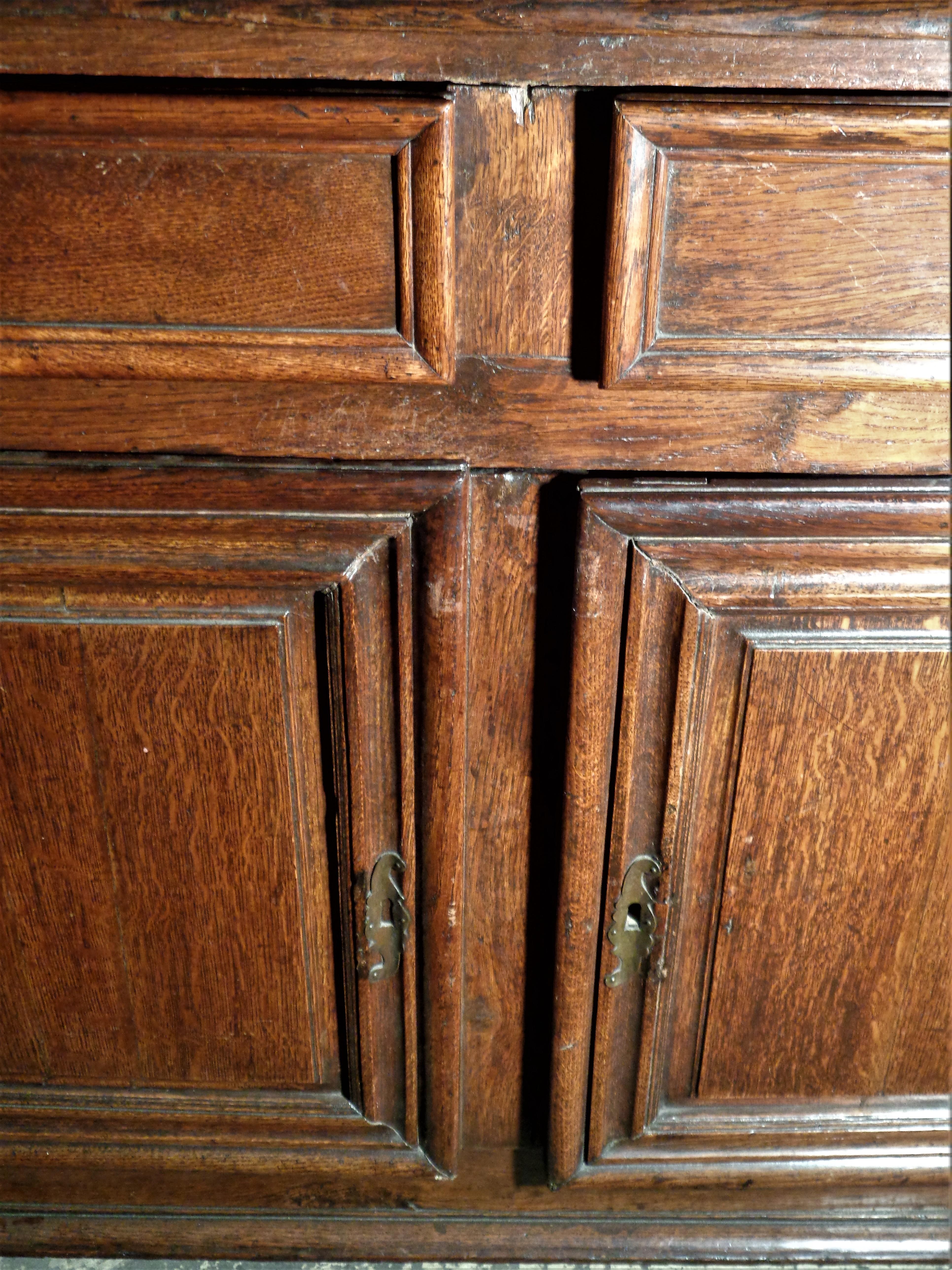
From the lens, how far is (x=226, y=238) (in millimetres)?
530

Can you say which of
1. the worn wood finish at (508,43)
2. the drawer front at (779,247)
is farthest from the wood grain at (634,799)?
the worn wood finish at (508,43)

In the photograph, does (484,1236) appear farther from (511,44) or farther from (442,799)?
(511,44)

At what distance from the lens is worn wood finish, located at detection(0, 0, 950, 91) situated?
49cm

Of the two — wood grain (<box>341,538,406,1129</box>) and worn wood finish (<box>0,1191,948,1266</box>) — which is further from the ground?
wood grain (<box>341,538,406,1129</box>)

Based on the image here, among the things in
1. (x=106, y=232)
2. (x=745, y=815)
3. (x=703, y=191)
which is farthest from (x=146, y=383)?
(x=745, y=815)

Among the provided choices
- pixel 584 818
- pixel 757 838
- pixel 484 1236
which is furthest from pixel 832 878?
pixel 484 1236

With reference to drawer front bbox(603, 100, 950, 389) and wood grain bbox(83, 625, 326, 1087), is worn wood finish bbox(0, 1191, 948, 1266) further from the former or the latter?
drawer front bbox(603, 100, 950, 389)

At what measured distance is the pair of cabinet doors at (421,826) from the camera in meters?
0.59

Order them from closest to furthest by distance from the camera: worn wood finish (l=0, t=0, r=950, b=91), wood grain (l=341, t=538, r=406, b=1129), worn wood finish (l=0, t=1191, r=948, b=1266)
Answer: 1. worn wood finish (l=0, t=0, r=950, b=91)
2. wood grain (l=341, t=538, r=406, b=1129)
3. worn wood finish (l=0, t=1191, r=948, b=1266)

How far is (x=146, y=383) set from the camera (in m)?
0.56

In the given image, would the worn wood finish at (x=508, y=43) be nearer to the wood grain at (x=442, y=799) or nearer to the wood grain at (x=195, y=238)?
the wood grain at (x=195, y=238)

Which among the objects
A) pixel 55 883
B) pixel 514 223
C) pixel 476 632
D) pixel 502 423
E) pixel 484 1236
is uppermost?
pixel 514 223

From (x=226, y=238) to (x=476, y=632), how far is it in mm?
263

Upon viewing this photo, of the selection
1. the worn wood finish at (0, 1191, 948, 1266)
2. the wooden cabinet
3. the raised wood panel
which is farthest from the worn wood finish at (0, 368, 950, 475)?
the worn wood finish at (0, 1191, 948, 1266)
